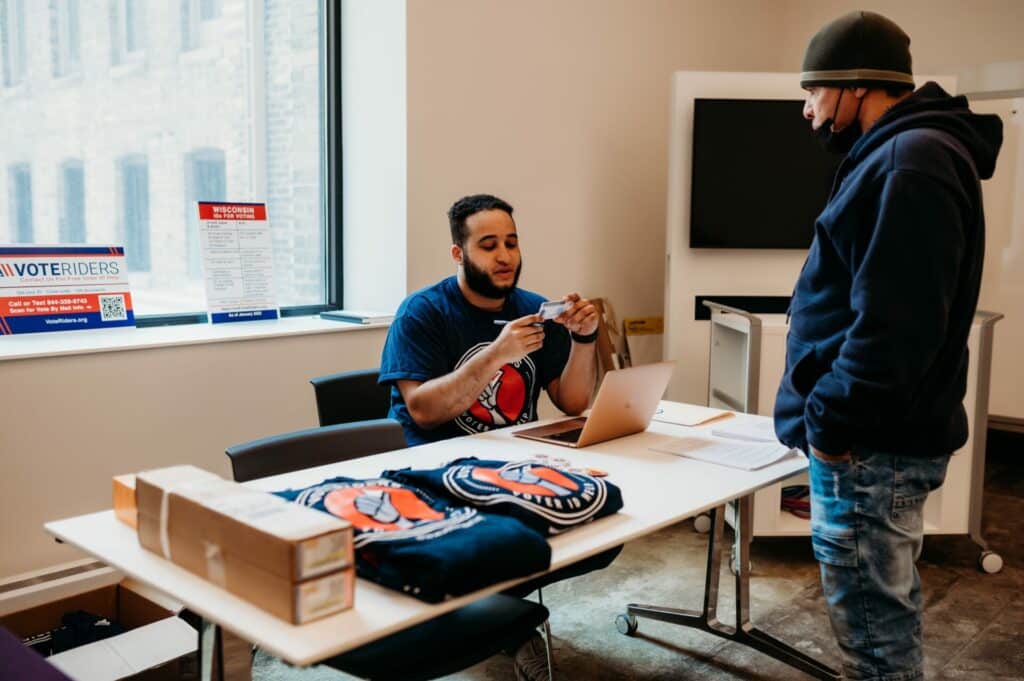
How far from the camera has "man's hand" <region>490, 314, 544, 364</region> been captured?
2.29 meters

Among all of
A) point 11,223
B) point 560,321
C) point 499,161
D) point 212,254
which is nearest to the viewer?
point 560,321

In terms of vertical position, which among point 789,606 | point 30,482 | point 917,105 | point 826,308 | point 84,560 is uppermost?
point 917,105

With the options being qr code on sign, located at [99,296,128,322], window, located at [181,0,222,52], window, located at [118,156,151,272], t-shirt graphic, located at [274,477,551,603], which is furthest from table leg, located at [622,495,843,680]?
window, located at [181,0,222,52]

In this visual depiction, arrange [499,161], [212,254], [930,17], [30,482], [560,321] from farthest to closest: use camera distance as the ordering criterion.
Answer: [930,17] → [499,161] → [212,254] → [30,482] → [560,321]

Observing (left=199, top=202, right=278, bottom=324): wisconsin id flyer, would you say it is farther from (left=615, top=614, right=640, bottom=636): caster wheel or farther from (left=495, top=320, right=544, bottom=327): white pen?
(left=615, top=614, right=640, bottom=636): caster wheel

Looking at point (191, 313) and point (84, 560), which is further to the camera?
point (191, 313)

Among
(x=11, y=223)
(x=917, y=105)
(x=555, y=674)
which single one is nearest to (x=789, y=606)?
(x=555, y=674)

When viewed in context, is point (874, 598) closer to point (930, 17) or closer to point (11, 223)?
point (11, 223)

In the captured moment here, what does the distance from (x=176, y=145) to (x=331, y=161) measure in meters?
0.66

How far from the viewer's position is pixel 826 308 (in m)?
1.80

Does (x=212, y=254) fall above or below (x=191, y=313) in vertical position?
above

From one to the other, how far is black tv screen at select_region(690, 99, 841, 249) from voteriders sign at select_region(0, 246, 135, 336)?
2354mm

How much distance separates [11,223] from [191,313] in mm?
653

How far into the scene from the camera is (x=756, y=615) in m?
3.06
